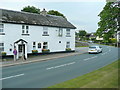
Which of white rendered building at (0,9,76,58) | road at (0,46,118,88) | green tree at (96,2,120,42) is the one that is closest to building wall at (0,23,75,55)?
white rendered building at (0,9,76,58)

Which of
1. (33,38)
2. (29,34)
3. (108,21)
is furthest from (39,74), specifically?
(33,38)

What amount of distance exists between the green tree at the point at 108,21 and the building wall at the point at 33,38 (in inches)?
482

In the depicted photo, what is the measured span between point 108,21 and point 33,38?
536 inches

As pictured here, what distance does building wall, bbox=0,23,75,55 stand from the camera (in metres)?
20.8

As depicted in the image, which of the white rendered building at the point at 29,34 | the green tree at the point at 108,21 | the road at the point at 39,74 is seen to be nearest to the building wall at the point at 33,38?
the white rendered building at the point at 29,34

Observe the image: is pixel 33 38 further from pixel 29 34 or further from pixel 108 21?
pixel 108 21

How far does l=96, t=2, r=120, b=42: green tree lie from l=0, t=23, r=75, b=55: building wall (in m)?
12.2

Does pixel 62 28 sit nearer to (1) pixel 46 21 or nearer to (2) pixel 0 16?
(1) pixel 46 21

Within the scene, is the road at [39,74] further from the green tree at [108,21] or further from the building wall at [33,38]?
the building wall at [33,38]

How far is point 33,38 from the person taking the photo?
24.1 metres

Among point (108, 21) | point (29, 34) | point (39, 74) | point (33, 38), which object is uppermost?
point (108, 21)

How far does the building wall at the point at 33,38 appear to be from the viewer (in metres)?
20.8

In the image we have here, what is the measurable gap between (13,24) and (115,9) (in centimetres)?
1507

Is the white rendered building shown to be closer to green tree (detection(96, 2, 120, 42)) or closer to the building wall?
the building wall
